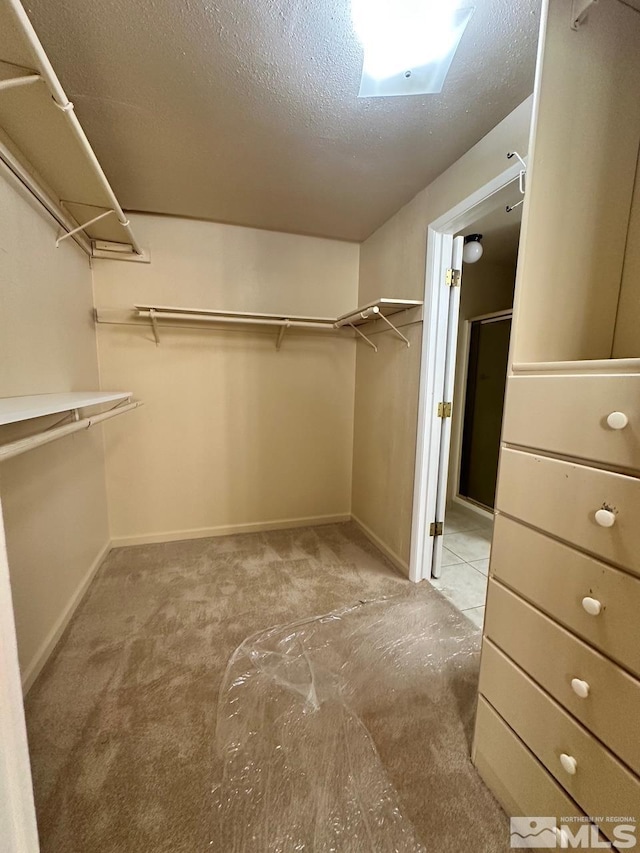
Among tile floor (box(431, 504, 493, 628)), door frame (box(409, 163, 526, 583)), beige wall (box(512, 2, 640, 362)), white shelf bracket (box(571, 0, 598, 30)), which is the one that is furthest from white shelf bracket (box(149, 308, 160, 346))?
tile floor (box(431, 504, 493, 628))

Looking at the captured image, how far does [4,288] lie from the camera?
4.22ft

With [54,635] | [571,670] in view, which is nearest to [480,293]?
[571,670]

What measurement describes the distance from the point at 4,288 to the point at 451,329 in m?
2.12

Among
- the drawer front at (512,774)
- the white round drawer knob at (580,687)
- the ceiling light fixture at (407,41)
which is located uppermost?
the ceiling light fixture at (407,41)

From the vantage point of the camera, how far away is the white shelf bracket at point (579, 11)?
0.83m

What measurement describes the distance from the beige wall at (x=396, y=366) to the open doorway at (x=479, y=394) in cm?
69

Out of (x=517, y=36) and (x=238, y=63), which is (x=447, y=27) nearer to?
(x=517, y=36)

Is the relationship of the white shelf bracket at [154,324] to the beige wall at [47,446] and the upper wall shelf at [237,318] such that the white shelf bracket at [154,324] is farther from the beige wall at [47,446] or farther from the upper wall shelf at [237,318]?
the beige wall at [47,446]

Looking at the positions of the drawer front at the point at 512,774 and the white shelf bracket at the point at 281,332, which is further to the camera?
the white shelf bracket at the point at 281,332

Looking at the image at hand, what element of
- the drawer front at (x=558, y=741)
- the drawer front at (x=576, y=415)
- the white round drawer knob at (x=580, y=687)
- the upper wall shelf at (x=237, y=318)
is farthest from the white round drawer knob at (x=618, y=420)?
the upper wall shelf at (x=237, y=318)

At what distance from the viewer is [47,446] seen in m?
1.61

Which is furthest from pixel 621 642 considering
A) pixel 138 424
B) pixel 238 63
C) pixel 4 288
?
pixel 138 424

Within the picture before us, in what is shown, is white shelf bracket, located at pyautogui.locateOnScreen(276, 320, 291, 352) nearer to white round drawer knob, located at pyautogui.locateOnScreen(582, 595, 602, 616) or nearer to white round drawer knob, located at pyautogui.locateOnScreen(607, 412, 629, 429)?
white round drawer knob, located at pyautogui.locateOnScreen(607, 412, 629, 429)

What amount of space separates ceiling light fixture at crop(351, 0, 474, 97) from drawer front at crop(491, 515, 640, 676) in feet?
5.09
